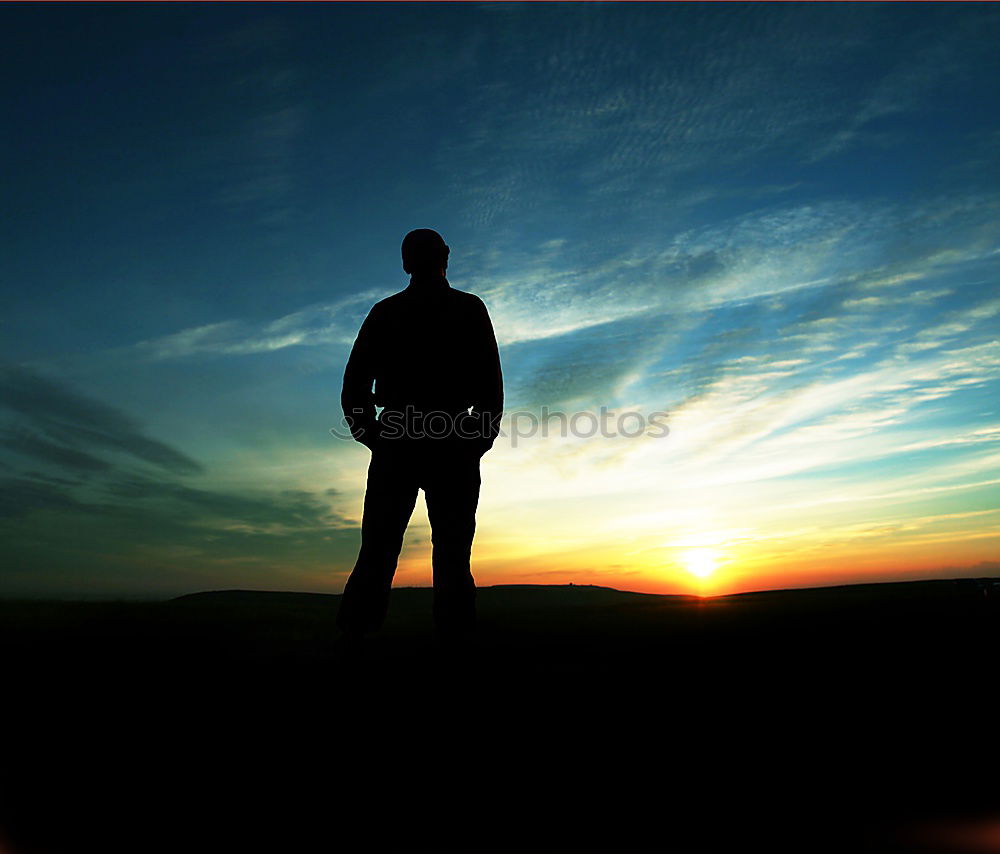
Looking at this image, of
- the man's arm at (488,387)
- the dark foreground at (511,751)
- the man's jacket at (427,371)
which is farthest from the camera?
the man's arm at (488,387)

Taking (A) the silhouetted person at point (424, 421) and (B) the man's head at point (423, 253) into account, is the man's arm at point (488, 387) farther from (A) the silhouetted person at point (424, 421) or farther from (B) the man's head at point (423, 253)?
(B) the man's head at point (423, 253)

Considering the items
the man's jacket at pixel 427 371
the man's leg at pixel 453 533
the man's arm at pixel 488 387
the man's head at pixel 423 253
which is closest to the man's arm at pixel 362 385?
the man's jacket at pixel 427 371

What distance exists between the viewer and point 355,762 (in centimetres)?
254

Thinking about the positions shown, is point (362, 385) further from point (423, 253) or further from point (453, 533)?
point (453, 533)

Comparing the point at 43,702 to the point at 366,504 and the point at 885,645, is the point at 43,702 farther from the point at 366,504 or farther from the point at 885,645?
the point at 885,645

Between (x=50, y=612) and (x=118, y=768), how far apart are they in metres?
7.40

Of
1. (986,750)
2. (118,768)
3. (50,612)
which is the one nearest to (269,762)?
(118,768)

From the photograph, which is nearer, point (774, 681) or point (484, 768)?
point (484, 768)

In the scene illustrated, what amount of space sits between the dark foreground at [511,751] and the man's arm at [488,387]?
6.03ft

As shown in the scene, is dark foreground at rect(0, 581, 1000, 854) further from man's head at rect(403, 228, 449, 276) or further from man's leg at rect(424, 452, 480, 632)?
man's head at rect(403, 228, 449, 276)

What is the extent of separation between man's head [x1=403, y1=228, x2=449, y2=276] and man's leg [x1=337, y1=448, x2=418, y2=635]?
5.51ft

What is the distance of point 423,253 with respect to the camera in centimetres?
572

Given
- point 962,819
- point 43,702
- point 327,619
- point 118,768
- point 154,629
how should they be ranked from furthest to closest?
point 327,619 → point 154,629 → point 43,702 → point 118,768 → point 962,819

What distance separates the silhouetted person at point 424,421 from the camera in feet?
17.0
